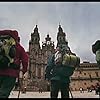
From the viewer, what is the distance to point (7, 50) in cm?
580

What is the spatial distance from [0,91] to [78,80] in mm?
61246

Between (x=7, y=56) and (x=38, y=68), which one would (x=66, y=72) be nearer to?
(x=7, y=56)

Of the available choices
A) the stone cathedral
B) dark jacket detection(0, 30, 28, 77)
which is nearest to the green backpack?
dark jacket detection(0, 30, 28, 77)

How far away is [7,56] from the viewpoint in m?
5.69

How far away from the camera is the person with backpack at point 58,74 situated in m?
5.85

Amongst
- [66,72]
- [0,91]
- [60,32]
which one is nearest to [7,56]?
[0,91]

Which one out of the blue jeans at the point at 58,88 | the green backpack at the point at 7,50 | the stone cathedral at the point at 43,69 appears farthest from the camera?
the stone cathedral at the point at 43,69

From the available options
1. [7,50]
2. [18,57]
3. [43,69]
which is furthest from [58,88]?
[43,69]

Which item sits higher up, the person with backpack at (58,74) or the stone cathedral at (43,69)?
the stone cathedral at (43,69)

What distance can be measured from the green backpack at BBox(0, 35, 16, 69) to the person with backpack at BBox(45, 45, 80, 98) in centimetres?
93

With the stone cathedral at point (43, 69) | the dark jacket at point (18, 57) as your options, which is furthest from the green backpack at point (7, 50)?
the stone cathedral at point (43, 69)

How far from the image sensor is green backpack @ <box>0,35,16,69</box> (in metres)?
5.63

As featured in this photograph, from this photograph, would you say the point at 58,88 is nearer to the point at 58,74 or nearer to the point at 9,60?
the point at 58,74

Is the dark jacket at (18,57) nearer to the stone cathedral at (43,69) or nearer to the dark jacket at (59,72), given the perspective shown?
the dark jacket at (59,72)
